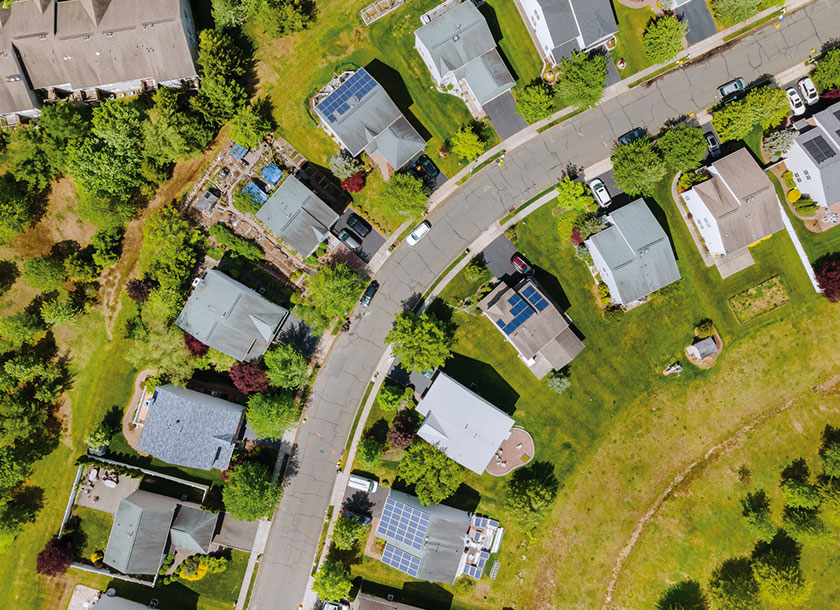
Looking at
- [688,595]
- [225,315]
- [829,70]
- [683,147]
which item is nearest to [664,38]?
[683,147]

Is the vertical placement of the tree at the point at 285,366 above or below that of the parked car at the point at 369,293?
below

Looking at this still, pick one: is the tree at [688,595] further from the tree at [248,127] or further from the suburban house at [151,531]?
the tree at [248,127]

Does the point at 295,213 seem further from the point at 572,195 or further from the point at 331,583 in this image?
the point at 331,583

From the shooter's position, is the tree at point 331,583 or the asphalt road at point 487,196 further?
the asphalt road at point 487,196

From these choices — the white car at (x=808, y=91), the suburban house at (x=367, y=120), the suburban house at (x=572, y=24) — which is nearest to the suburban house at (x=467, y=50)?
the suburban house at (x=572, y=24)

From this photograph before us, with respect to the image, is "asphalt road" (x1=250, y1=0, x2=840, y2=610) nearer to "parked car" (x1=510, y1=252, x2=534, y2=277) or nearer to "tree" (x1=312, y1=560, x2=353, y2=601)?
"tree" (x1=312, y1=560, x2=353, y2=601)

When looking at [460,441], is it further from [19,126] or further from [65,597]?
[19,126]

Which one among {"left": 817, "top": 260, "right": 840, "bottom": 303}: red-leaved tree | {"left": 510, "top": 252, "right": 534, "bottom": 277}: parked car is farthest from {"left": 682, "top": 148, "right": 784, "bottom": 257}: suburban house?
{"left": 510, "top": 252, "right": 534, "bottom": 277}: parked car

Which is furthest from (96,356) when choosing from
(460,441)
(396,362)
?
(460,441)
